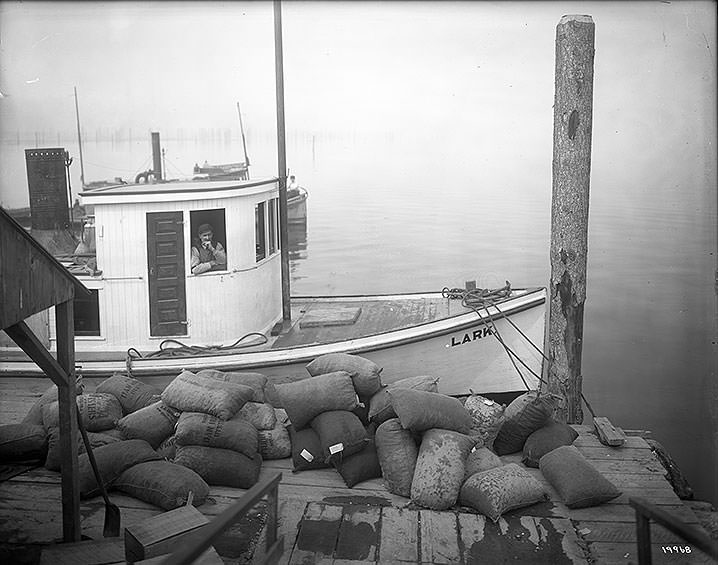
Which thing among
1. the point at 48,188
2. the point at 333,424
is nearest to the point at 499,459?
the point at 333,424

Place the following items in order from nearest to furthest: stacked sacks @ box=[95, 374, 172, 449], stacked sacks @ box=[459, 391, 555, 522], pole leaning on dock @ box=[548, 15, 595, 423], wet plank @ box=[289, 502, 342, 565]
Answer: wet plank @ box=[289, 502, 342, 565] < stacked sacks @ box=[459, 391, 555, 522] < stacked sacks @ box=[95, 374, 172, 449] < pole leaning on dock @ box=[548, 15, 595, 423]

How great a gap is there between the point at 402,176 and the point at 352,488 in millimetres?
38016

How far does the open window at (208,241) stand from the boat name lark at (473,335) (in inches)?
95.2

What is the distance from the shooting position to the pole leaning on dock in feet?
20.1

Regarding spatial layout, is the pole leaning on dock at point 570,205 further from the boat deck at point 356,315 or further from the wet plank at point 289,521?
the wet plank at point 289,521

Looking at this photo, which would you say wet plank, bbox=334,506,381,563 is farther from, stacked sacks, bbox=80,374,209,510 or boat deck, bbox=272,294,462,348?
boat deck, bbox=272,294,462,348

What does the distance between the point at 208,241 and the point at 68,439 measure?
3.58 meters

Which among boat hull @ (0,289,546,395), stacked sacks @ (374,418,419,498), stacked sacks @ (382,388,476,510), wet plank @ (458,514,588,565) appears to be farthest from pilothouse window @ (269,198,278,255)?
wet plank @ (458,514,588,565)

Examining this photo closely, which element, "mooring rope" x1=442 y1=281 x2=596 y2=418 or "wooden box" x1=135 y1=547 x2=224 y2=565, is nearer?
"wooden box" x1=135 y1=547 x2=224 y2=565

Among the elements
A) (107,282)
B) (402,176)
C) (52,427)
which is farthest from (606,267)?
(402,176)

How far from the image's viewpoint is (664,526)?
8.63ft

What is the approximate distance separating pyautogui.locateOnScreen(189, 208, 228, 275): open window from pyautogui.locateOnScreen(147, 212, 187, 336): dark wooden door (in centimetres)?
14

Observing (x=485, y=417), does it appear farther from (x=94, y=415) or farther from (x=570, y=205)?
(x=94, y=415)

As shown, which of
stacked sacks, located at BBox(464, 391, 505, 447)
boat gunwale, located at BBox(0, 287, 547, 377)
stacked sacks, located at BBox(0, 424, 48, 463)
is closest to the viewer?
stacked sacks, located at BBox(0, 424, 48, 463)
